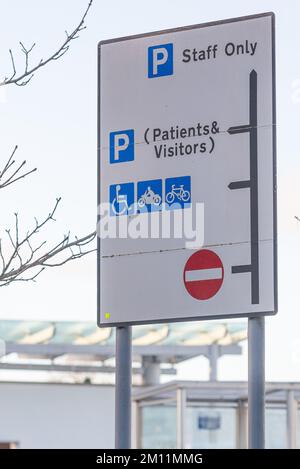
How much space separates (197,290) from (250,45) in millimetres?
1119

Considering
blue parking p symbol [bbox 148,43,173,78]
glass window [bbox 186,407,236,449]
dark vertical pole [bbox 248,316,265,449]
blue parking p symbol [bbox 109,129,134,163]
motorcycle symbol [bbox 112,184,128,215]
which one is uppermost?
blue parking p symbol [bbox 148,43,173,78]

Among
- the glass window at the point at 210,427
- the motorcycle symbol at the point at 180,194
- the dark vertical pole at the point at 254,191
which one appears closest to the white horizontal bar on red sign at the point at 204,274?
the dark vertical pole at the point at 254,191

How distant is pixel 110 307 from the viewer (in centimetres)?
575

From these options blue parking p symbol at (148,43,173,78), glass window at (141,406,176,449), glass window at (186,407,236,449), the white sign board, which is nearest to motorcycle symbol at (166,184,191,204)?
the white sign board

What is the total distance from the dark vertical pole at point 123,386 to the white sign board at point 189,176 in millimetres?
98

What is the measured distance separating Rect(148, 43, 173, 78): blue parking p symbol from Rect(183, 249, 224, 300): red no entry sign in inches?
34.4

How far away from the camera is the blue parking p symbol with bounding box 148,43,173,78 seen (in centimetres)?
570

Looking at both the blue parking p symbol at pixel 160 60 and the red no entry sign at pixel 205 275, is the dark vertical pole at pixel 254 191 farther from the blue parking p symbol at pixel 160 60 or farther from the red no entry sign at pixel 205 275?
the blue parking p symbol at pixel 160 60

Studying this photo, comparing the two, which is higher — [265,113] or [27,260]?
[265,113]

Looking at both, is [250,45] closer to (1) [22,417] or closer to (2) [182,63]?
(2) [182,63]

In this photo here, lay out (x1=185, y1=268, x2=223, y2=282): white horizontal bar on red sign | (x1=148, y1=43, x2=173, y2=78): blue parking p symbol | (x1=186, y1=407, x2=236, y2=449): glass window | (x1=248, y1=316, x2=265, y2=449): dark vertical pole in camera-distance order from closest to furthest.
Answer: (x1=248, y1=316, x2=265, y2=449): dark vertical pole < (x1=185, y1=268, x2=223, y2=282): white horizontal bar on red sign < (x1=148, y1=43, x2=173, y2=78): blue parking p symbol < (x1=186, y1=407, x2=236, y2=449): glass window

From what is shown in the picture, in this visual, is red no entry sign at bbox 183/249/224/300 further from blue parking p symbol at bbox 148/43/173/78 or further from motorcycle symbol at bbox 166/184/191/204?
blue parking p symbol at bbox 148/43/173/78

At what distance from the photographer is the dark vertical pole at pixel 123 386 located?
5645mm
